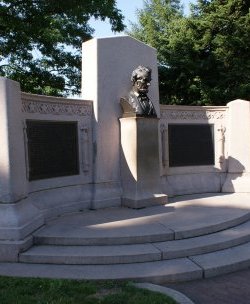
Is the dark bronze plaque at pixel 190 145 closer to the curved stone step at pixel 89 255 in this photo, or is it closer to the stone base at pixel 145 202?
the stone base at pixel 145 202

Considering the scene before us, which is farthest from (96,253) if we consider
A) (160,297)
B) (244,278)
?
(244,278)

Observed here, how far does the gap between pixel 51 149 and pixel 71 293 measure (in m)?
3.72

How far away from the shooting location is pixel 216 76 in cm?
1894

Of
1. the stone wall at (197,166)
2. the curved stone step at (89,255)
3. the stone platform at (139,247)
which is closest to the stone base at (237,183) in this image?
the stone wall at (197,166)

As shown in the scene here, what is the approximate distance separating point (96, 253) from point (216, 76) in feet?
47.8

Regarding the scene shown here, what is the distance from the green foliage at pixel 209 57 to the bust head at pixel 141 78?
946cm

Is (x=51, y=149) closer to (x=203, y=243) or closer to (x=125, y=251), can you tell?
(x=125, y=251)

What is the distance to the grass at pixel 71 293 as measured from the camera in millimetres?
4531

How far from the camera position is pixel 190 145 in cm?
1081

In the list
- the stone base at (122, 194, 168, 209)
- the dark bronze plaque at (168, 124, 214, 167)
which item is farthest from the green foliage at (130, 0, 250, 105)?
the stone base at (122, 194, 168, 209)

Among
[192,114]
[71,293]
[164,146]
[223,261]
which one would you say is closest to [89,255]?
[71,293]

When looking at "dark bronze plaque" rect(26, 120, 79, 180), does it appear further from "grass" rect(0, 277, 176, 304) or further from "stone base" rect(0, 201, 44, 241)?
Result: "grass" rect(0, 277, 176, 304)

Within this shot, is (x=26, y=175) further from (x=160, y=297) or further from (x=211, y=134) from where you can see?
(x=211, y=134)

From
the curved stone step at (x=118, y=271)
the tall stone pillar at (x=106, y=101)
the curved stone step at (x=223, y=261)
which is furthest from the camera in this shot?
the tall stone pillar at (x=106, y=101)
